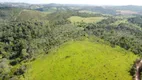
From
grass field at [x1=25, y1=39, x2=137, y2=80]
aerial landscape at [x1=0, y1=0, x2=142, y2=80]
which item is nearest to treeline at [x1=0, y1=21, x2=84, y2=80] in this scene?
aerial landscape at [x1=0, y1=0, x2=142, y2=80]

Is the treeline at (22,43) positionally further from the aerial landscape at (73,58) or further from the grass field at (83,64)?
the grass field at (83,64)

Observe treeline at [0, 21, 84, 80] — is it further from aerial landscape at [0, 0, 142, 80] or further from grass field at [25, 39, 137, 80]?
grass field at [25, 39, 137, 80]

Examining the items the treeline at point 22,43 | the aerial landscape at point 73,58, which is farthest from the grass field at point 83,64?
the treeline at point 22,43

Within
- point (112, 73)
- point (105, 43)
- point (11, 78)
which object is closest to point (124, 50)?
point (105, 43)

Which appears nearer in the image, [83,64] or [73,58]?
[83,64]

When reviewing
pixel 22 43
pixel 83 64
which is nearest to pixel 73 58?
pixel 83 64

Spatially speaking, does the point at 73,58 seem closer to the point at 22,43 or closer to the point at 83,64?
the point at 83,64

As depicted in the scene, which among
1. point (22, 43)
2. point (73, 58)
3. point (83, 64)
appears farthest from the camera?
point (22, 43)

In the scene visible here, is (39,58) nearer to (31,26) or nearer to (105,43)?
(105,43)
